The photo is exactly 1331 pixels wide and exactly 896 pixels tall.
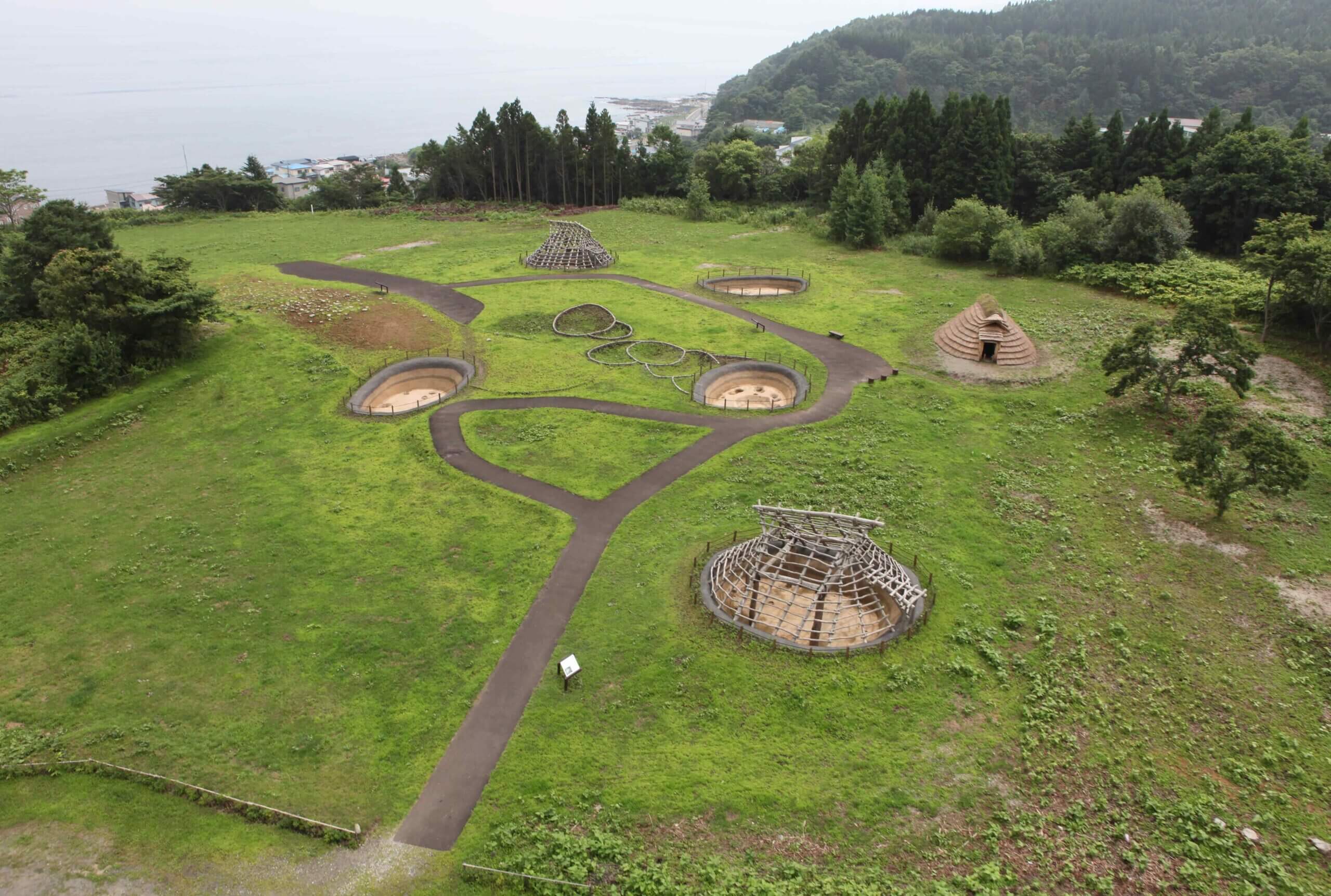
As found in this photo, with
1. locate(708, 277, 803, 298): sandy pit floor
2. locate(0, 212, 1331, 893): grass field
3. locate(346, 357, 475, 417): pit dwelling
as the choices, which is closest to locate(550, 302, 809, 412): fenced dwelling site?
locate(0, 212, 1331, 893): grass field

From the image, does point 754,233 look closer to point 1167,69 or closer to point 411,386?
point 411,386

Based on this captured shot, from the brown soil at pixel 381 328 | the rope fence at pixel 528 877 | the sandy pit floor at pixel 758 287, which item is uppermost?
the sandy pit floor at pixel 758 287

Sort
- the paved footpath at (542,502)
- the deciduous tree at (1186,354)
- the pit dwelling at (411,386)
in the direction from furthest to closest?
the pit dwelling at (411,386), the deciduous tree at (1186,354), the paved footpath at (542,502)

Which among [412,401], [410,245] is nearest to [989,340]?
[412,401]

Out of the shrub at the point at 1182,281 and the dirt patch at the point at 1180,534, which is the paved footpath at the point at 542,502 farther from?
the shrub at the point at 1182,281

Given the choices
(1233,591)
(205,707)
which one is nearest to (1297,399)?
(1233,591)

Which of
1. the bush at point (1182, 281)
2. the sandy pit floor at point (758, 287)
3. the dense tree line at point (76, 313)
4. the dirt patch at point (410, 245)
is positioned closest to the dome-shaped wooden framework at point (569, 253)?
the sandy pit floor at point (758, 287)

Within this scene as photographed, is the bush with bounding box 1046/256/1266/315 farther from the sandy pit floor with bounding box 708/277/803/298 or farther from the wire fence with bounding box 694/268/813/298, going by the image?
the sandy pit floor with bounding box 708/277/803/298
